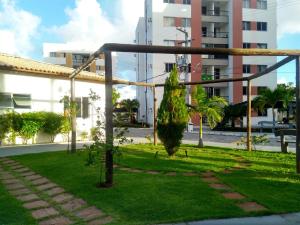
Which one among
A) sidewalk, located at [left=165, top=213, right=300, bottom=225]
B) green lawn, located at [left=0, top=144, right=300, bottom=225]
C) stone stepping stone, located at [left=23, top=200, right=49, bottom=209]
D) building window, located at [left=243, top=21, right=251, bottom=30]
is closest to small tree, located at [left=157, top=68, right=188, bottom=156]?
green lawn, located at [left=0, top=144, right=300, bottom=225]

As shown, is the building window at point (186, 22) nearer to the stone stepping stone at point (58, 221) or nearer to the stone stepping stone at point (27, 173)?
the stone stepping stone at point (27, 173)

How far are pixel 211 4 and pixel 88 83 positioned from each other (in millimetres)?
Answer: 32131

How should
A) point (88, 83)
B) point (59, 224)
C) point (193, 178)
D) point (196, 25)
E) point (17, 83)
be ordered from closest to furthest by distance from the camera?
point (59, 224)
point (193, 178)
point (17, 83)
point (88, 83)
point (196, 25)

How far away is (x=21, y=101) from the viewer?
18.1m

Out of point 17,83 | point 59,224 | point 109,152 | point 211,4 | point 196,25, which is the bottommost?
point 59,224

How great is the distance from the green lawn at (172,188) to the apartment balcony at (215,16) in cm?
3921

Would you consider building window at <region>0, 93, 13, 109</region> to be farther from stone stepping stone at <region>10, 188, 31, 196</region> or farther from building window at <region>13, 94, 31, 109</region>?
stone stepping stone at <region>10, 188, 31, 196</region>

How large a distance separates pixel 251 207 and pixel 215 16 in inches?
1776

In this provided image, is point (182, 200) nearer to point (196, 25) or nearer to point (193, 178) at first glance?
point (193, 178)

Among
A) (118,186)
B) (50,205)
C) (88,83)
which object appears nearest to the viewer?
(50,205)

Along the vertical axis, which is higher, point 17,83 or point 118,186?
point 17,83

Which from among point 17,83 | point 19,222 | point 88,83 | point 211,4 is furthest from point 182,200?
point 211,4

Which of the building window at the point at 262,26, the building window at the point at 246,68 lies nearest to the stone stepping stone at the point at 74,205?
the building window at the point at 246,68

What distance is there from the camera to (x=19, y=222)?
539cm
